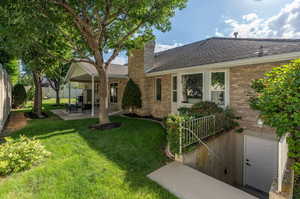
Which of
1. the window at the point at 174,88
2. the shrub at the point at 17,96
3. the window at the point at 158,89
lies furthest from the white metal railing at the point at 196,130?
the shrub at the point at 17,96

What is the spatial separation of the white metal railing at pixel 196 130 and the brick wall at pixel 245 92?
1.53 meters

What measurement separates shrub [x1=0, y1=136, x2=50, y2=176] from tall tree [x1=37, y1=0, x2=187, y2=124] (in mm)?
3777

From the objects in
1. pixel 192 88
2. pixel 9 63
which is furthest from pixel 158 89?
pixel 9 63

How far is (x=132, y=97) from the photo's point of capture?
1027 centimetres

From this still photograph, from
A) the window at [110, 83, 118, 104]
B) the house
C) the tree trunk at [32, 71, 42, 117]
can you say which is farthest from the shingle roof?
the tree trunk at [32, 71, 42, 117]

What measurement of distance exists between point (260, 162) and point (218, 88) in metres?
3.71

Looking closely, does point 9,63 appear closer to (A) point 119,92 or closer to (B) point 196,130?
(A) point 119,92

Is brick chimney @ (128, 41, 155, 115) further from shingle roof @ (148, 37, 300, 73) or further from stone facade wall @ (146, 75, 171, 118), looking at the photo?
shingle roof @ (148, 37, 300, 73)

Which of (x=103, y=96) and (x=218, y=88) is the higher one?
(x=218, y=88)

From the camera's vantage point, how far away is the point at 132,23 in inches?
289

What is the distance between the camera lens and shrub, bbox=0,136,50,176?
339 cm

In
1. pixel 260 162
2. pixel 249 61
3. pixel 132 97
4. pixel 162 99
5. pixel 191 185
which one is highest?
pixel 249 61

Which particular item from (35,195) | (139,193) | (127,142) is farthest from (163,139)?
(35,195)

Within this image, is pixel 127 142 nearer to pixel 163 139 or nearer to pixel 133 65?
pixel 163 139
